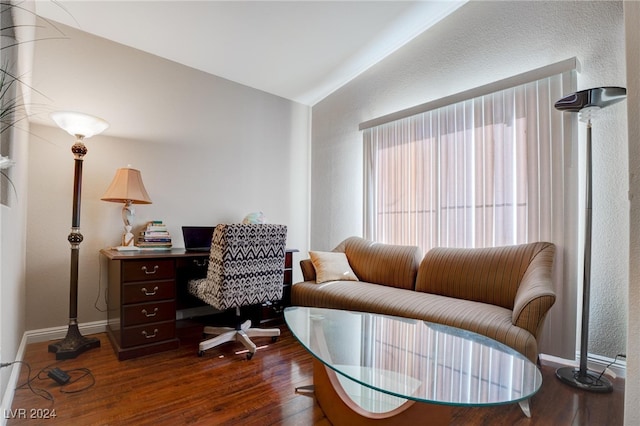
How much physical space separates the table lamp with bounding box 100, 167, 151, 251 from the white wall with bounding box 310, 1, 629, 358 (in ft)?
7.10

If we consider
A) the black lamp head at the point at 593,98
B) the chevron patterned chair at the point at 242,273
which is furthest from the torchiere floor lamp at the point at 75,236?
the black lamp head at the point at 593,98

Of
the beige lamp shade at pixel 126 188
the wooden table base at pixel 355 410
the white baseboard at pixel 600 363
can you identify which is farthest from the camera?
the beige lamp shade at pixel 126 188

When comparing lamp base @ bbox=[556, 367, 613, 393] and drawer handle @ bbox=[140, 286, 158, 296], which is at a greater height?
drawer handle @ bbox=[140, 286, 158, 296]

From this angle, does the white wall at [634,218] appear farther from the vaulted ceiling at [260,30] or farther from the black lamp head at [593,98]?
the vaulted ceiling at [260,30]

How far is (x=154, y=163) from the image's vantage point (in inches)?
113

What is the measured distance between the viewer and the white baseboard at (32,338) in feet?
4.69

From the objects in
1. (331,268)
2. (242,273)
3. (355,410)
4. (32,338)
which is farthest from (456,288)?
(32,338)

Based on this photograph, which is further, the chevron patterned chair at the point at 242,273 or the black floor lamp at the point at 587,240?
the chevron patterned chair at the point at 242,273

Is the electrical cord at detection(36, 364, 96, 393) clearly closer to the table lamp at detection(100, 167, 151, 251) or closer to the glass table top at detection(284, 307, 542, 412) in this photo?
the table lamp at detection(100, 167, 151, 251)

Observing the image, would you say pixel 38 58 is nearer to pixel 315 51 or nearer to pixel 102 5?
pixel 102 5

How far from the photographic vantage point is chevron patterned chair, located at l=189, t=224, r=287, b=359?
2053mm

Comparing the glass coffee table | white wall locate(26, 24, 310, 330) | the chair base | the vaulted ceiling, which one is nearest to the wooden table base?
the glass coffee table

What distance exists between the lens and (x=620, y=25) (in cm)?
192

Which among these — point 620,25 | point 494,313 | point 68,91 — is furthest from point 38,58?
point 620,25
